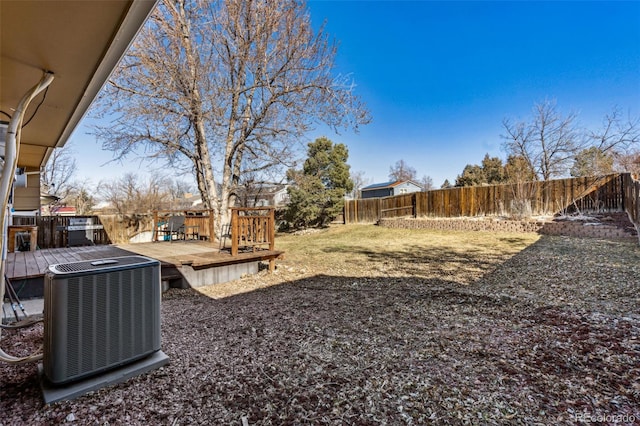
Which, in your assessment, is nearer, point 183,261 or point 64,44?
point 64,44

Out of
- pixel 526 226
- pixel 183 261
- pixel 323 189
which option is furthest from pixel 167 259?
pixel 323 189

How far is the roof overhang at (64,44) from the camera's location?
61.4 inches

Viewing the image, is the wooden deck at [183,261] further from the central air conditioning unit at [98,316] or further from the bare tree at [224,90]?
the bare tree at [224,90]

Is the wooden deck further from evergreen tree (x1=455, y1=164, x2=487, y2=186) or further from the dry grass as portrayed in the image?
evergreen tree (x1=455, y1=164, x2=487, y2=186)

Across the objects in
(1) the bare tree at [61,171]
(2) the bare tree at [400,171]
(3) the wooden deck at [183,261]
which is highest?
(2) the bare tree at [400,171]

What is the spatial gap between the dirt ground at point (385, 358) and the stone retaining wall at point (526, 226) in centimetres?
431

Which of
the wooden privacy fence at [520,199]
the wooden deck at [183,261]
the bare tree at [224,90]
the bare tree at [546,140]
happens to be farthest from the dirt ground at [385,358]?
→ the bare tree at [546,140]

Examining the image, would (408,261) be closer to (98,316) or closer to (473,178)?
(98,316)

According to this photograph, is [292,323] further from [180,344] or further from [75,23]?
[75,23]

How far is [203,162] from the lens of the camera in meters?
9.00

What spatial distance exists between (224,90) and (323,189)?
8.75 metres

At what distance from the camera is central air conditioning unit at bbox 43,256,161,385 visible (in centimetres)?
160

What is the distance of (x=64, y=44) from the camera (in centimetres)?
184

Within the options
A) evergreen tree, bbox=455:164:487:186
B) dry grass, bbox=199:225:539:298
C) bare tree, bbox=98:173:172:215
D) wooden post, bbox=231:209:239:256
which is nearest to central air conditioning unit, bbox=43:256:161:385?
dry grass, bbox=199:225:539:298
